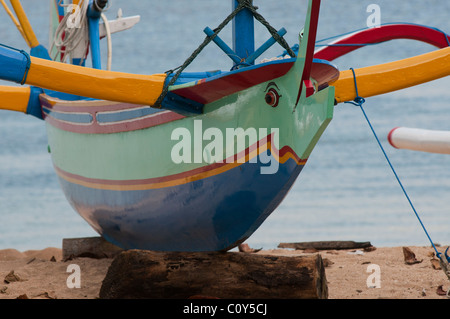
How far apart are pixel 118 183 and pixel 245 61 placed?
1.38 m

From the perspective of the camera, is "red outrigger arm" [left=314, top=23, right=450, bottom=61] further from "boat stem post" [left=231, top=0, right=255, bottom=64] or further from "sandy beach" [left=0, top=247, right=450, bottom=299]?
"sandy beach" [left=0, top=247, right=450, bottom=299]

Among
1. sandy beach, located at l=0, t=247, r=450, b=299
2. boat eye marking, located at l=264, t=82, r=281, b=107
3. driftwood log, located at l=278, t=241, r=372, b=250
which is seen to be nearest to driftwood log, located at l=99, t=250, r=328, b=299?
sandy beach, located at l=0, t=247, r=450, b=299

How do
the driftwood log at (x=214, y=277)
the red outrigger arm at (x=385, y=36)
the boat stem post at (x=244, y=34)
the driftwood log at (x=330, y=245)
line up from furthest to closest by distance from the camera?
the driftwood log at (x=330, y=245)
the red outrigger arm at (x=385, y=36)
the boat stem post at (x=244, y=34)
the driftwood log at (x=214, y=277)

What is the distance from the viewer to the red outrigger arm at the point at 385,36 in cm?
617

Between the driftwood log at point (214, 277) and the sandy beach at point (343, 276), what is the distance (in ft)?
1.99

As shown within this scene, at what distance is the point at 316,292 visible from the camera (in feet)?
13.8

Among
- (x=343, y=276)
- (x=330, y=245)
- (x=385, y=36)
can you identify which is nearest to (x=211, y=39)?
(x=343, y=276)

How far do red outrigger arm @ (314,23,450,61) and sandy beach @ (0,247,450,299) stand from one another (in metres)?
1.59

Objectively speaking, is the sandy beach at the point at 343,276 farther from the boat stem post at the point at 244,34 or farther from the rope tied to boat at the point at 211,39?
the boat stem post at the point at 244,34

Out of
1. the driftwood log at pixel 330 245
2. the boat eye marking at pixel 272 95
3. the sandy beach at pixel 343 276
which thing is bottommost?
the sandy beach at pixel 343 276

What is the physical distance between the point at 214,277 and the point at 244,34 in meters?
1.47

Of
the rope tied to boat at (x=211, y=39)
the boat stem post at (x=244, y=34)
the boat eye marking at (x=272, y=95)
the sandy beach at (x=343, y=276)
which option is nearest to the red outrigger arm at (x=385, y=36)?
the boat stem post at (x=244, y=34)

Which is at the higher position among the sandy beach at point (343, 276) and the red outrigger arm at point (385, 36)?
the red outrigger arm at point (385, 36)
